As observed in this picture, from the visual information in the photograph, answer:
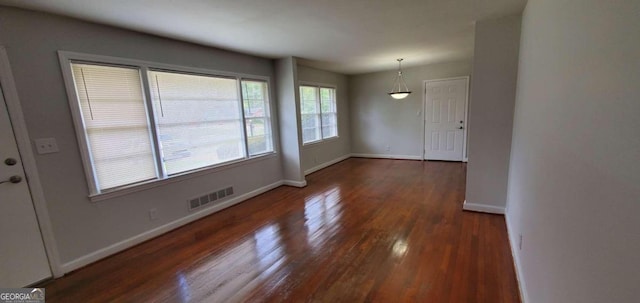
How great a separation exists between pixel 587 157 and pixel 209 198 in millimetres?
3763

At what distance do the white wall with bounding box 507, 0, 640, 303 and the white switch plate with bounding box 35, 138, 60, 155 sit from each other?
3.60 meters

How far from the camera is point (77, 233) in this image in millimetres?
2402

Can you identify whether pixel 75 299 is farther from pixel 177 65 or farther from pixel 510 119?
pixel 510 119

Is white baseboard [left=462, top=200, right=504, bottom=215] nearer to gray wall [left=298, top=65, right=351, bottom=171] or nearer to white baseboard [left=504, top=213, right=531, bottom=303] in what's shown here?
white baseboard [left=504, top=213, right=531, bottom=303]

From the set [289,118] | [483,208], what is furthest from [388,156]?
[483,208]

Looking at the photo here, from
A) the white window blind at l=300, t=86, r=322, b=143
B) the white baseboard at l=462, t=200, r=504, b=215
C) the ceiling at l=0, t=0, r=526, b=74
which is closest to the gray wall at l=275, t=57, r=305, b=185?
the ceiling at l=0, t=0, r=526, b=74

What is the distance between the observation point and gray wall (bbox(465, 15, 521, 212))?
2.77 meters

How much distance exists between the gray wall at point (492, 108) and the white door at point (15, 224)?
4.55 m

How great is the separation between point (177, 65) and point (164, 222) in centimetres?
197

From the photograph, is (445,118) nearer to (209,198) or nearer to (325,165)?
(325,165)

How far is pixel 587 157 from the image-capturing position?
88cm

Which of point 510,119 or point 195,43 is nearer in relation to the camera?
point 510,119

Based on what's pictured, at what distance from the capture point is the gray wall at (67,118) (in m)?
2.12

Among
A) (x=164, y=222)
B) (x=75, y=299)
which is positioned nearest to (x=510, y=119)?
(x=164, y=222)
